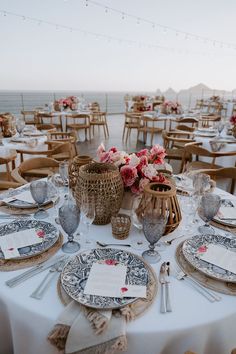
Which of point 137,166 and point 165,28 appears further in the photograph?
point 165,28

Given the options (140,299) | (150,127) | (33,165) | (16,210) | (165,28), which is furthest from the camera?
(165,28)

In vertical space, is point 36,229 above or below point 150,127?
above

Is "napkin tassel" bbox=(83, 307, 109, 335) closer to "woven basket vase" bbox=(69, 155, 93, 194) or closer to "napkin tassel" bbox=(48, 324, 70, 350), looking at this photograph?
"napkin tassel" bbox=(48, 324, 70, 350)

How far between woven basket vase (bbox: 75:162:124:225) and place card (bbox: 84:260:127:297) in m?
0.28

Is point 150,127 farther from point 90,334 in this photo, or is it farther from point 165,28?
point 90,334

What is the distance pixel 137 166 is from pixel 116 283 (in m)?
0.56

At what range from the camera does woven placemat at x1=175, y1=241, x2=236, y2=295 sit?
81 centimetres

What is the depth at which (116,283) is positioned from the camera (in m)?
0.79

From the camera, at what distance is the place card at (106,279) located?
2.48 ft

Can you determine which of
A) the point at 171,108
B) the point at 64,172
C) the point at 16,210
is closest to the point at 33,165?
the point at 64,172

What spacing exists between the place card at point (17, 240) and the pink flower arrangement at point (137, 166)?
18.0 inches

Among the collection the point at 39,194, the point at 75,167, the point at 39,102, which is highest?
the point at 75,167

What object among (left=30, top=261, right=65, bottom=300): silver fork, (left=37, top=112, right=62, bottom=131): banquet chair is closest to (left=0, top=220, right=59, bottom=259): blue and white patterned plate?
(left=30, top=261, right=65, bottom=300): silver fork

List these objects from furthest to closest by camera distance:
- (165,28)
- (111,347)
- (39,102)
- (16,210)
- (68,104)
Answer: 1. (39,102)
2. (165,28)
3. (68,104)
4. (16,210)
5. (111,347)
